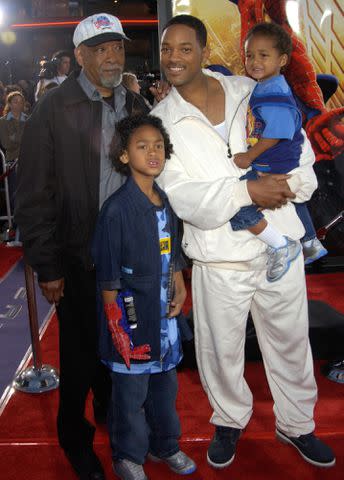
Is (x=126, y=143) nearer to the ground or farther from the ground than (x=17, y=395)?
farther from the ground

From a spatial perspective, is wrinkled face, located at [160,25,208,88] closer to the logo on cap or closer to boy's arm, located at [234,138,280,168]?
the logo on cap

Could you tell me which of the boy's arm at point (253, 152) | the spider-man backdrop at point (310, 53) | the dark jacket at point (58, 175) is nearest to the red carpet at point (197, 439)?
the dark jacket at point (58, 175)

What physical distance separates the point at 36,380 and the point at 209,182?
5.98 feet

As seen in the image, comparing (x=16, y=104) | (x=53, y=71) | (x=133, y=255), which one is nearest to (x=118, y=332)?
(x=133, y=255)

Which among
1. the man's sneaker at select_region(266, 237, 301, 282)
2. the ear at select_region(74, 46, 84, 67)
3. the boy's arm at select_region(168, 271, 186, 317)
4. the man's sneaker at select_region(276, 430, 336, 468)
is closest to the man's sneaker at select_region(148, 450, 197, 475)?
the man's sneaker at select_region(276, 430, 336, 468)

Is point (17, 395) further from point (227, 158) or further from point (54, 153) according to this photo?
point (227, 158)

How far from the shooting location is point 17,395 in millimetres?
3354

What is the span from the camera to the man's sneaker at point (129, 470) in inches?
95.4

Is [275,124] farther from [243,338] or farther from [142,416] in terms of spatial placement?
[142,416]

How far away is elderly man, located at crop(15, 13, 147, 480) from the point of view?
7.47 ft

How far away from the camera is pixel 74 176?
7.55ft

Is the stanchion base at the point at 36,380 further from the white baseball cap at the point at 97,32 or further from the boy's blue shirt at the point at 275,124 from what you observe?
the white baseball cap at the point at 97,32

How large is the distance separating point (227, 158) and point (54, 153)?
690 mm

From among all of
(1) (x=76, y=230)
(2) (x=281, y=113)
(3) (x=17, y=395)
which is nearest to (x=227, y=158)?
(2) (x=281, y=113)
